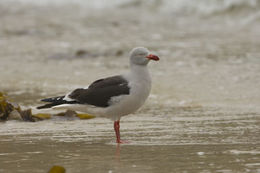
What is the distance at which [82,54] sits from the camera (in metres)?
11.3

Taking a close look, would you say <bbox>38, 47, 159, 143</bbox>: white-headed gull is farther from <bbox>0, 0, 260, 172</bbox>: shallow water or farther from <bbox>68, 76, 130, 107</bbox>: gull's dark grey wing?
<bbox>0, 0, 260, 172</bbox>: shallow water

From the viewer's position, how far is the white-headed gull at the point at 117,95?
18.3ft

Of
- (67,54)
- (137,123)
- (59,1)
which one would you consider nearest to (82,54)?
(67,54)

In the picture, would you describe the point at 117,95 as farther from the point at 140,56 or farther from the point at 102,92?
the point at 140,56

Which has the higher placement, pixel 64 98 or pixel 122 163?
pixel 64 98

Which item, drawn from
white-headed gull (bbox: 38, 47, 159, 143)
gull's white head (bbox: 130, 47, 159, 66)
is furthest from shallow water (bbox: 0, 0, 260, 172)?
gull's white head (bbox: 130, 47, 159, 66)

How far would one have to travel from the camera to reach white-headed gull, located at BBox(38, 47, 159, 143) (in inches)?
220

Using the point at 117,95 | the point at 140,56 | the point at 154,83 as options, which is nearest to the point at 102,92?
the point at 117,95

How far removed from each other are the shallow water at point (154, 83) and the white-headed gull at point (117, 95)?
25cm

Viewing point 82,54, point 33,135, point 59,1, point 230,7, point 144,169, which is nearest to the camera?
point 144,169

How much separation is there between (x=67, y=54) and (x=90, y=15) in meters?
6.12

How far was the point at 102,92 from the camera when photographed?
573 cm

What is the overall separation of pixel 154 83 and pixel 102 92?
305 cm

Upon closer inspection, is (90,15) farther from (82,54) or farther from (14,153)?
(14,153)
